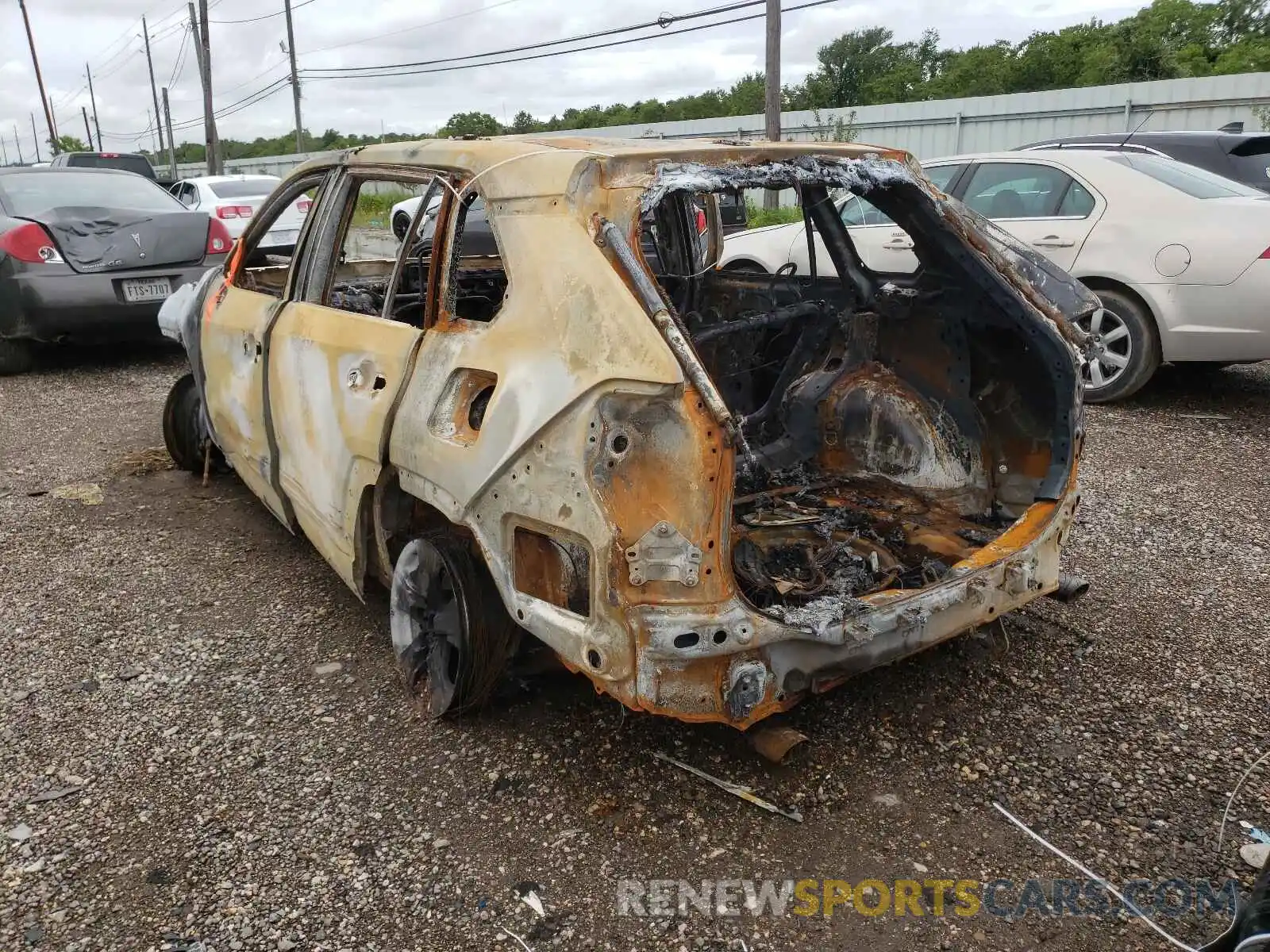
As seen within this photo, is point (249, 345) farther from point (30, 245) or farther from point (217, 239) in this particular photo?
point (217, 239)

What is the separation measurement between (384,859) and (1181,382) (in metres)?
6.82

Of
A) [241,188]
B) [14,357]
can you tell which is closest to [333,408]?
[14,357]

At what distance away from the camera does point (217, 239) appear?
8305mm

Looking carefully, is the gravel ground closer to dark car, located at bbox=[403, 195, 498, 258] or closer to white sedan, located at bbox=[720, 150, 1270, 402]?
dark car, located at bbox=[403, 195, 498, 258]

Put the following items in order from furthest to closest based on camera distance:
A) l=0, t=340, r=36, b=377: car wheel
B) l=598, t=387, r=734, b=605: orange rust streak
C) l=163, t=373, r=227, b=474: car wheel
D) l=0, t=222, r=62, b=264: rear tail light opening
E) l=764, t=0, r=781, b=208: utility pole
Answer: l=764, t=0, r=781, b=208: utility pole
l=0, t=340, r=36, b=377: car wheel
l=0, t=222, r=62, b=264: rear tail light opening
l=163, t=373, r=227, b=474: car wheel
l=598, t=387, r=734, b=605: orange rust streak

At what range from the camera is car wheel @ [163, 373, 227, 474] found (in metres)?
5.23

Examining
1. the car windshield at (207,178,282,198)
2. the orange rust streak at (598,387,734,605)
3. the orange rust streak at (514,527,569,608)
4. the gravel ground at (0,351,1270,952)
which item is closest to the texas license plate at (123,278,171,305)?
the gravel ground at (0,351,1270,952)

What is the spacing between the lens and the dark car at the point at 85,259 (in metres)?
7.54

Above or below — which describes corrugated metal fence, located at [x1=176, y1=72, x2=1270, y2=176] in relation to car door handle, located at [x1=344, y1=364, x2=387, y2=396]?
above

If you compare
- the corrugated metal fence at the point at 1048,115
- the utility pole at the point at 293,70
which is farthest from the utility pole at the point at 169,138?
the corrugated metal fence at the point at 1048,115

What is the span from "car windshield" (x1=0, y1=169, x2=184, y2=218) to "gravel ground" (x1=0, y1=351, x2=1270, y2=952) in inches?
198

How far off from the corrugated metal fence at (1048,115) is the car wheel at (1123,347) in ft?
32.2

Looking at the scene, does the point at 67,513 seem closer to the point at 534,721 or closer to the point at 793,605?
the point at 534,721

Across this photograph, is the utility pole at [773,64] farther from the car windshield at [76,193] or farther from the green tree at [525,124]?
the green tree at [525,124]
